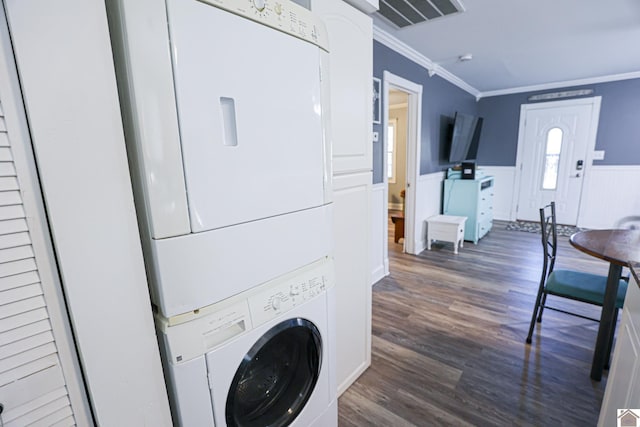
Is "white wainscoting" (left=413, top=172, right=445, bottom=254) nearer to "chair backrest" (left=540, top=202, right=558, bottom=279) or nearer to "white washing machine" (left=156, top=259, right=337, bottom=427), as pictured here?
"chair backrest" (left=540, top=202, right=558, bottom=279)

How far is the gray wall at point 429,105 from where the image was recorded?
2.98 meters

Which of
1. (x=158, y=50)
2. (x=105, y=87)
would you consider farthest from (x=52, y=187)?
(x=158, y=50)

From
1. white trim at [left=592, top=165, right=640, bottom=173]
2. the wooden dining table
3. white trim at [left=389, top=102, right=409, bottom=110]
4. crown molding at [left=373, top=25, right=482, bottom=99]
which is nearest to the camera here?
the wooden dining table

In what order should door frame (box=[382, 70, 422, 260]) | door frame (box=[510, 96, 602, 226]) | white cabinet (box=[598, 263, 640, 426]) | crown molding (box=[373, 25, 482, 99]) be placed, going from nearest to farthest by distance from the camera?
white cabinet (box=[598, 263, 640, 426])
crown molding (box=[373, 25, 482, 99])
door frame (box=[382, 70, 422, 260])
door frame (box=[510, 96, 602, 226])

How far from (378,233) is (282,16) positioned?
2.49 meters

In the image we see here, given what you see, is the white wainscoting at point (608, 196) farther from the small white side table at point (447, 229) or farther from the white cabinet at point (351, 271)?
the white cabinet at point (351, 271)

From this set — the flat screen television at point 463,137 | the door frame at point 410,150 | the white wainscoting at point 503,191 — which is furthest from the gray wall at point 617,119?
the door frame at point 410,150

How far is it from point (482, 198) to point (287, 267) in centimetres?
410

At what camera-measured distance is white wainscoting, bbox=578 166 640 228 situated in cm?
453

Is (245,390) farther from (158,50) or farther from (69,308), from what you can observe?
(158,50)

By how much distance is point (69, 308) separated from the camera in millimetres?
630

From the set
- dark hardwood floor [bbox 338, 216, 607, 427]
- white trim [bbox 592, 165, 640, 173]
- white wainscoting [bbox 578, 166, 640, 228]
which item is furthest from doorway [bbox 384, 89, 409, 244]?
dark hardwood floor [bbox 338, 216, 607, 427]

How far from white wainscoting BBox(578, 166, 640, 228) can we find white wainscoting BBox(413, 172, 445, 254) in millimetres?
2580

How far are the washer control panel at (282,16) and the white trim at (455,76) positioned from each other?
1998 mm
